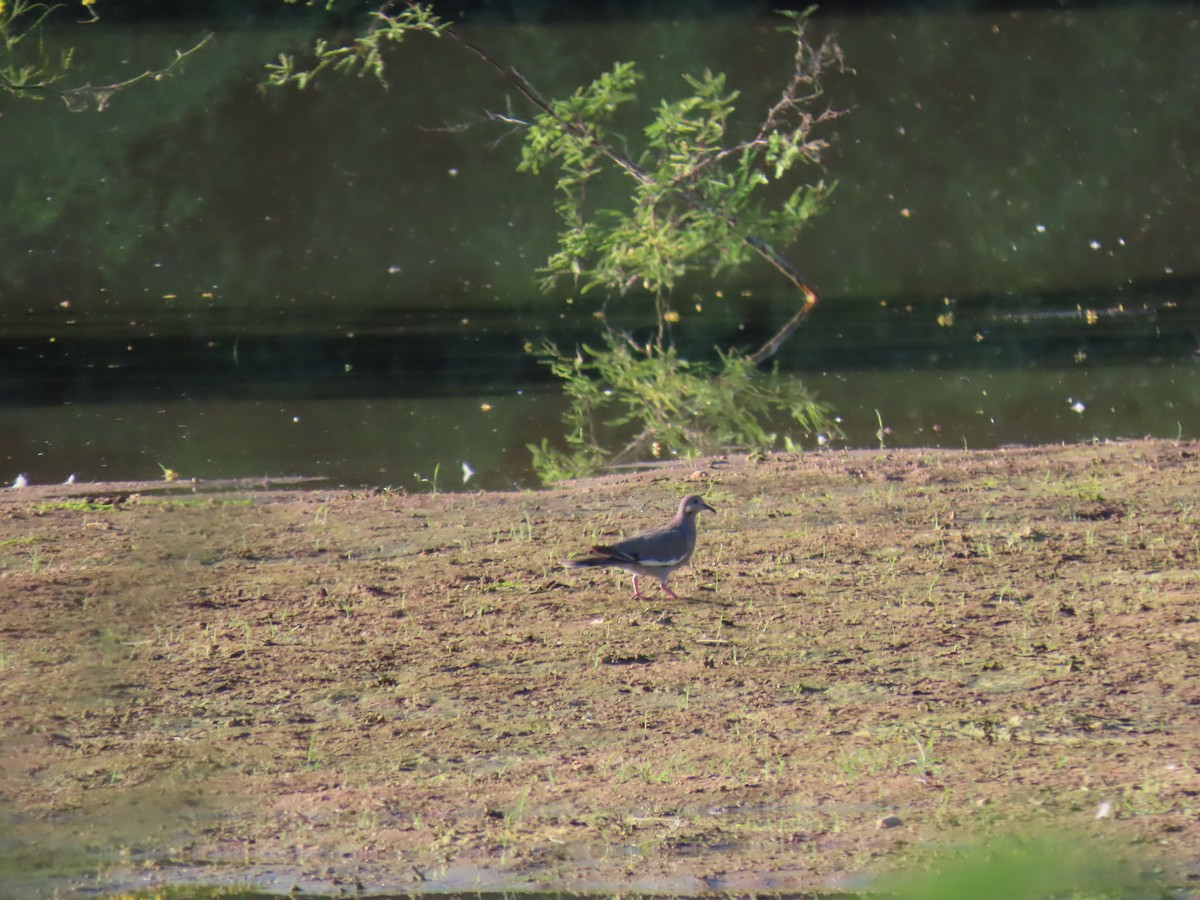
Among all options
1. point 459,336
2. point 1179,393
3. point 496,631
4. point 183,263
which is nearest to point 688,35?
point 183,263

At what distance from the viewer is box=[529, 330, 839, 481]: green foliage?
7.93 metres

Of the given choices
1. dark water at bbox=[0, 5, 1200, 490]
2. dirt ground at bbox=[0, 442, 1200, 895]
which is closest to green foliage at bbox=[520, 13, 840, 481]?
dark water at bbox=[0, 5, 1200, 490]

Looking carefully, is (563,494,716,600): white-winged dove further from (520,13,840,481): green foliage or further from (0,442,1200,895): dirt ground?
(520,13,840,481): green foliage

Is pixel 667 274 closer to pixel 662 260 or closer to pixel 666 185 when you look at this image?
pixel 662 260

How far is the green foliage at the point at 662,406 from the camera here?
312 inches

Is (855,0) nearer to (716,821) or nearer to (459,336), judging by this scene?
(459,336)

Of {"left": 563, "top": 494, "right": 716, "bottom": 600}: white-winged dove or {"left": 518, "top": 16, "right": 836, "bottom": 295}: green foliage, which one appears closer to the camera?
{"left": 563, "top": 494, "right": 716, "bottom": 600}: white-winged dove

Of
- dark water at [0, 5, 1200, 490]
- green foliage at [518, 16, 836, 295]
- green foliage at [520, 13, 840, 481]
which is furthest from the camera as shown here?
green foliage at [518, 16, 836, 295]

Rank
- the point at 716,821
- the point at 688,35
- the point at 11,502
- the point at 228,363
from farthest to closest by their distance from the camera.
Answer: the point at 688,35
the point at 228,363
the point at 11,502
the point at 716,821

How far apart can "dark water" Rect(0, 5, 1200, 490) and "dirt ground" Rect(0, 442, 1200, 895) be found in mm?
1679

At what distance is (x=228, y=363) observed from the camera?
10.2 m

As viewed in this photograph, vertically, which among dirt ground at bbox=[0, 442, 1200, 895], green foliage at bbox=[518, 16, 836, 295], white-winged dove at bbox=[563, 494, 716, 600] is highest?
green foliage at bbox=[518, 16, 836, 295]

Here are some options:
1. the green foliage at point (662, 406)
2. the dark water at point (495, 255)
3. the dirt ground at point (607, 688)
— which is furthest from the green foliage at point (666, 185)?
the dirt ground at point (607, 688)

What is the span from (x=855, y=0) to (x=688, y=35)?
2228mm
